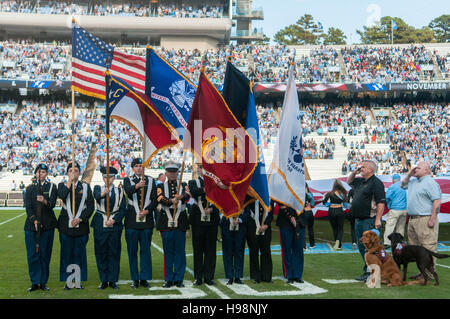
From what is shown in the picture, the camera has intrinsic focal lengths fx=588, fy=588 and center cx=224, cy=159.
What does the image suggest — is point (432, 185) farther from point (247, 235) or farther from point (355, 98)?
point (355, 98)

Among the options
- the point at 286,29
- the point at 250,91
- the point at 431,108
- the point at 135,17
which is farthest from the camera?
the point at 286,29

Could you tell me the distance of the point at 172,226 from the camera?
8.78 m

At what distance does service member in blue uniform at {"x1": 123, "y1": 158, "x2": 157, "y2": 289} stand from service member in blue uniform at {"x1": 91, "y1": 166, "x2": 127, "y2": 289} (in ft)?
0.53

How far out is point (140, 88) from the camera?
1041 cm

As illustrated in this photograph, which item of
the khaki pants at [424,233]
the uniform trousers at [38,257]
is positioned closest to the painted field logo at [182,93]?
the uniform trousers at [38,257]

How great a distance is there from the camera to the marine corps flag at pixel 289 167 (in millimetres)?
9297

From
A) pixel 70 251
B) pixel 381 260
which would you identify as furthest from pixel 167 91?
pixel 381 260

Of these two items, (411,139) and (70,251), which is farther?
(411,139)

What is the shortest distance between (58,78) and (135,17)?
35.2ft

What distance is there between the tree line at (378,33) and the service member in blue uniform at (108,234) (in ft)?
242

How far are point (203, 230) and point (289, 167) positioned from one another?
173cm

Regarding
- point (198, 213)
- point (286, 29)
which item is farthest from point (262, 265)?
point (286, 29)

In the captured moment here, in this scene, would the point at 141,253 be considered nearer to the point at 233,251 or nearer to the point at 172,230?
the point at 172,230

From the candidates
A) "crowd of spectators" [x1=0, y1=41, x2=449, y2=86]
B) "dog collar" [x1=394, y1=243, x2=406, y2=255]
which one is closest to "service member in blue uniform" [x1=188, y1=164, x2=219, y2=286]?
"dog collar" [x1=394, y1=243, x2=406, y2=255]
